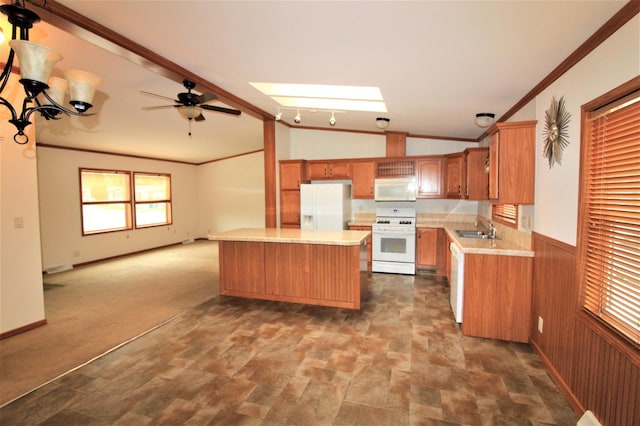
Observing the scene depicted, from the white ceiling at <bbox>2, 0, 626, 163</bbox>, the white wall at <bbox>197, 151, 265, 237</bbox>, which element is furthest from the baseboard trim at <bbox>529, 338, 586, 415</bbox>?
the white wall at <bbox>197, 151, 265, 237</bbox>

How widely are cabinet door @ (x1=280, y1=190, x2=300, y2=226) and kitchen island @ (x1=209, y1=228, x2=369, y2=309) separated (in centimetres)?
164

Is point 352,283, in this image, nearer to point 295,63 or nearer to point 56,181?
point 295,63

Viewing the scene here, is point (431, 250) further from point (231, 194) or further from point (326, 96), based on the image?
point (231, 194)

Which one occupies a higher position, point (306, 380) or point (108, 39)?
point (108, 39)

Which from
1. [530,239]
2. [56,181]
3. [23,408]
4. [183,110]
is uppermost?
[183,110]

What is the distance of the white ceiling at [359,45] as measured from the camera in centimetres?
178

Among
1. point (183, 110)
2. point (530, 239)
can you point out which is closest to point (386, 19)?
point (183, 110)

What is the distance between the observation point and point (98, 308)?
157 inches

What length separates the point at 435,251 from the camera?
17.2ft

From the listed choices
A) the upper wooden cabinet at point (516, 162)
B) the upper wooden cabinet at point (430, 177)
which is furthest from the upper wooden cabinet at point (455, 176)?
the upper wooden cabinet at point (516, 162)

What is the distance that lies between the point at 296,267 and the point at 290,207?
83.8 inches

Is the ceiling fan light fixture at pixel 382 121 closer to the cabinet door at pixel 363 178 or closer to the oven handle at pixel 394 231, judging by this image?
the cabinet door at pixel 363 178

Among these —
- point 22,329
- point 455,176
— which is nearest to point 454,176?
point 455,176

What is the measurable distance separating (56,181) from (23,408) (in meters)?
5.29
